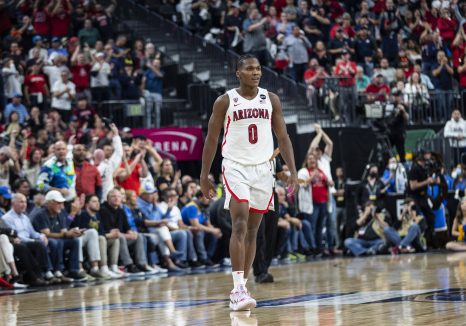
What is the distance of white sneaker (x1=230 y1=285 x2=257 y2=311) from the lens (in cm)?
890

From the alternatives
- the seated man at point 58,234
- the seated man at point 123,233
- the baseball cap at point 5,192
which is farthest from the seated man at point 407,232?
the baseball cap at point 5,192

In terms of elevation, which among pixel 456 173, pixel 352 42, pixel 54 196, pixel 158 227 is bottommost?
pixel 158 227

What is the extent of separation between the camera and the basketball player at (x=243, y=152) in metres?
9.19

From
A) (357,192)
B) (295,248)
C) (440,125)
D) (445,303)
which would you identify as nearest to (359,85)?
(440,125)

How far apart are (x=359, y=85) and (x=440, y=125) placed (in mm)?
2058

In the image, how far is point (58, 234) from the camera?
1486cm

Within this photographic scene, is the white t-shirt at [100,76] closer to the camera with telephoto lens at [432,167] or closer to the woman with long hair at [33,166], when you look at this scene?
the woman with long hair at [33,166]

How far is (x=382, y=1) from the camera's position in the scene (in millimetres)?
27859

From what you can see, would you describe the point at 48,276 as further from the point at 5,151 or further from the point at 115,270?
the point at 5,151

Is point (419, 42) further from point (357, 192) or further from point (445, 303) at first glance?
point (445, 303)

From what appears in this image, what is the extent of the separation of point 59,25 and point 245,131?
15.4m

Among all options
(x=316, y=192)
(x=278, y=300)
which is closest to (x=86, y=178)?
(x=316, y=192)

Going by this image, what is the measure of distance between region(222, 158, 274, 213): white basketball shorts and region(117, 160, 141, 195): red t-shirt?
8.11 metres

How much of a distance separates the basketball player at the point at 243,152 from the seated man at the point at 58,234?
231 inches
